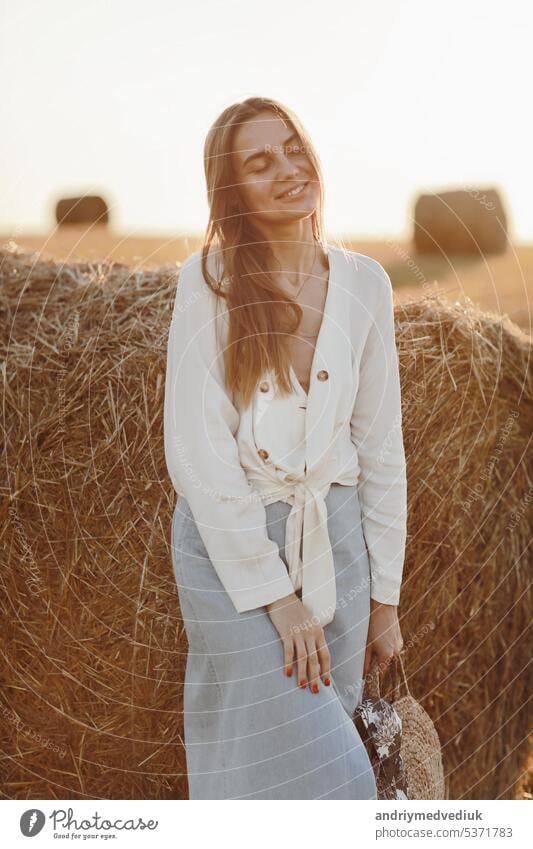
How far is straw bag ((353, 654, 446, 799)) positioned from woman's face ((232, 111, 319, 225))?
35.5 inches

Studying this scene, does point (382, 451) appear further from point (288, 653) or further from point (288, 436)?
point (288, 653)

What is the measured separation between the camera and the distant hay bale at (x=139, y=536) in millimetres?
2133

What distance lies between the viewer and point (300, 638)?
1604mm

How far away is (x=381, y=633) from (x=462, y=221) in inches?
176

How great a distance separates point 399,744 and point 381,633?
26cm

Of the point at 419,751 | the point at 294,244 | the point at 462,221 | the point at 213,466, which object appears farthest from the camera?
the point at 462,221

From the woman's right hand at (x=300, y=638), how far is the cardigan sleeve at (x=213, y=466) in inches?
1.0

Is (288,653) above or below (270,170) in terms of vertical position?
below

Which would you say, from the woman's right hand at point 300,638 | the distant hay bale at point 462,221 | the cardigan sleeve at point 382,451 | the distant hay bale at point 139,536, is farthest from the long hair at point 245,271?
the distant hay bale at point 462,221

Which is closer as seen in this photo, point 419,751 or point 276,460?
point 276,460

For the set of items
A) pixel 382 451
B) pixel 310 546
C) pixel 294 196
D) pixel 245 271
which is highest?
pixel 294 196

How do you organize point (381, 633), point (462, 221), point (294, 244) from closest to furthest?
point (294, 244) < point (381, 633) < point (462, 221)

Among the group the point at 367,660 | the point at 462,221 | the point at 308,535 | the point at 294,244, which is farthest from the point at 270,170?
the point at 462,221

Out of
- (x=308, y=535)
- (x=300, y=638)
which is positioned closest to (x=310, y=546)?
(x=308, y=535)
